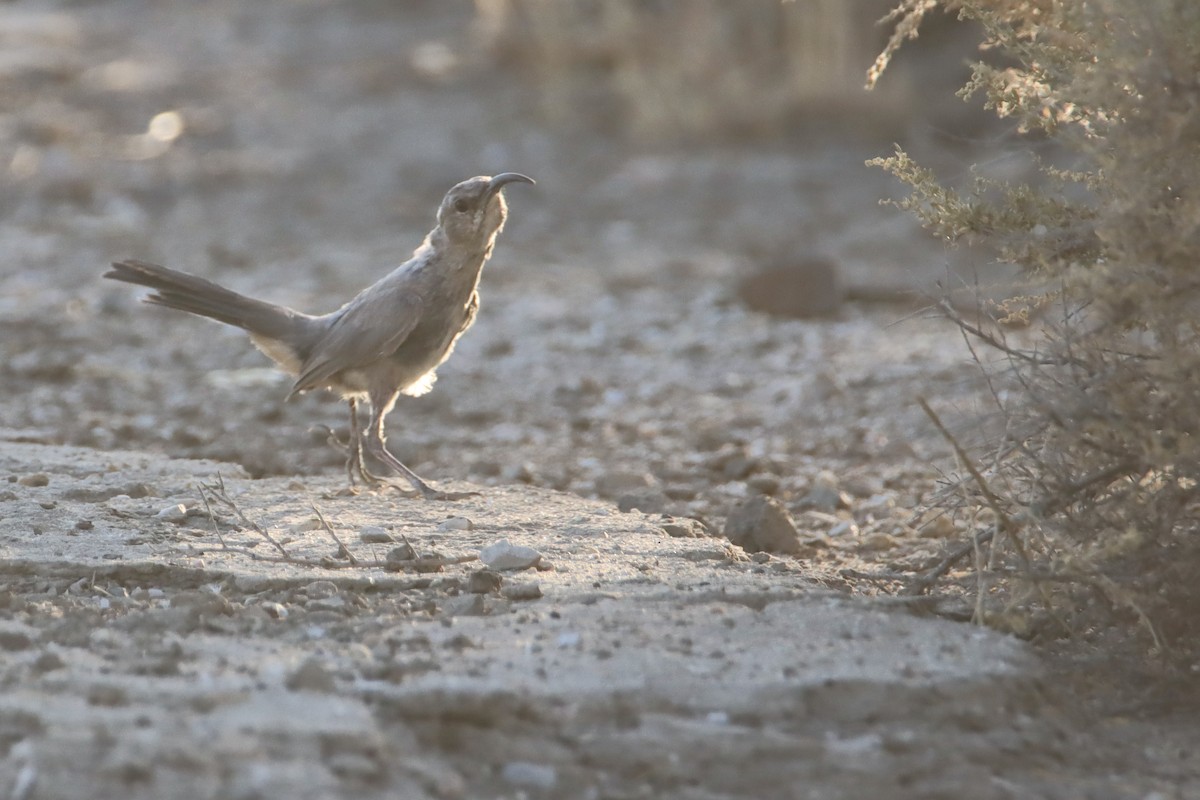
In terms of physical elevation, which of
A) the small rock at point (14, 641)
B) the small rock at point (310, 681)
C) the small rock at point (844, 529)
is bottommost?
the small rock at point (844, 529)

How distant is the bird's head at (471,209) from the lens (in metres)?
5.37

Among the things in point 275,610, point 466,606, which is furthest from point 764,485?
point 275,610

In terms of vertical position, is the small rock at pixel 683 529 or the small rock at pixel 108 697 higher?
the small rock at pixel 108 697

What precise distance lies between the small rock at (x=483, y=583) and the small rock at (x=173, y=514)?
1.05 meters

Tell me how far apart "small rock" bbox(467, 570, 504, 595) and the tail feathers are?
193cm

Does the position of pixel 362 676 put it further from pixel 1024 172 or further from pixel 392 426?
pixel 1024 172

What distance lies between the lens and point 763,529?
4.70 meters

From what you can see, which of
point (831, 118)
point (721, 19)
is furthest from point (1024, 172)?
point (721, 19)

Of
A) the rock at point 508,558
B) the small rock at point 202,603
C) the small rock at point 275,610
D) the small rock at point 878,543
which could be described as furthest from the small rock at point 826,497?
Result: the small rock at point 202,603

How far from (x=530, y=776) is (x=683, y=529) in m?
1.81

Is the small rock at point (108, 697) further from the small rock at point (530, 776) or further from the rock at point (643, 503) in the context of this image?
the rock at point (643, 503)

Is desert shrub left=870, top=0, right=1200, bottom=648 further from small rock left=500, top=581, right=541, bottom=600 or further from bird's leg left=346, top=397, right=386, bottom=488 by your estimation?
bird's leg left=346, top=397, right=386, bottom=488

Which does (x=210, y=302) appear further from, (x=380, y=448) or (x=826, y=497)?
(x=826, y=497)

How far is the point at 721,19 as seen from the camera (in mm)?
12938
